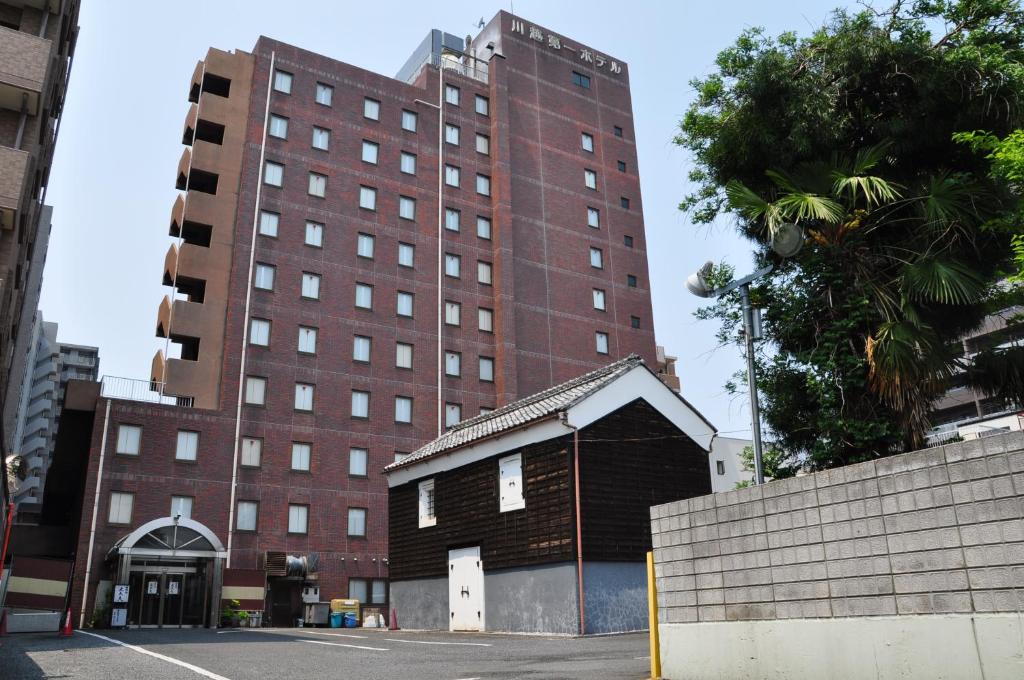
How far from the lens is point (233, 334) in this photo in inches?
1694

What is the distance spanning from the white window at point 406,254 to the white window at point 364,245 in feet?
6.00

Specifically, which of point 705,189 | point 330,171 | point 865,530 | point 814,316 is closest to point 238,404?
point 330,171

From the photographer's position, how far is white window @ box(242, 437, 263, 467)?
41.7 m

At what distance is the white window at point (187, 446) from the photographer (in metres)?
40.2

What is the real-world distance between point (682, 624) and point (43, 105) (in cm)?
2395

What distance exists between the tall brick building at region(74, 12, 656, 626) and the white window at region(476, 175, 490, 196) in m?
0.16

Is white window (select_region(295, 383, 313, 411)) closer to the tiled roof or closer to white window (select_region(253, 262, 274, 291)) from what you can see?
white window (select_region(253, 262, 274, 291))

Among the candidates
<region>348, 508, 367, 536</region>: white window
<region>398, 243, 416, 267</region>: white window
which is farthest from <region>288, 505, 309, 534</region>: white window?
<region>398, 243, 416, 267</region>: white window

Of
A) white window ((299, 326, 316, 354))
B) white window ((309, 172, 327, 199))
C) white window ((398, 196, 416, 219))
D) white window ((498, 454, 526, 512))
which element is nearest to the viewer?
white window ((498, 454, 526, 512))

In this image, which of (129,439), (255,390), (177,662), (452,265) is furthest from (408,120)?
(177,662)

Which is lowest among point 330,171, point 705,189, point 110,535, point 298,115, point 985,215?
point 110,535

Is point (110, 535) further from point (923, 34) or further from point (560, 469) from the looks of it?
point (923, 34)

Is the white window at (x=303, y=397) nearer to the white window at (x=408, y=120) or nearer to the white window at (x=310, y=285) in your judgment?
the white window at (x=310, y=285)

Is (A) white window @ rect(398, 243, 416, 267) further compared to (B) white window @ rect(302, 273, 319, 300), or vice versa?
(A) white window @ rect(398, 243, 416, 267)
